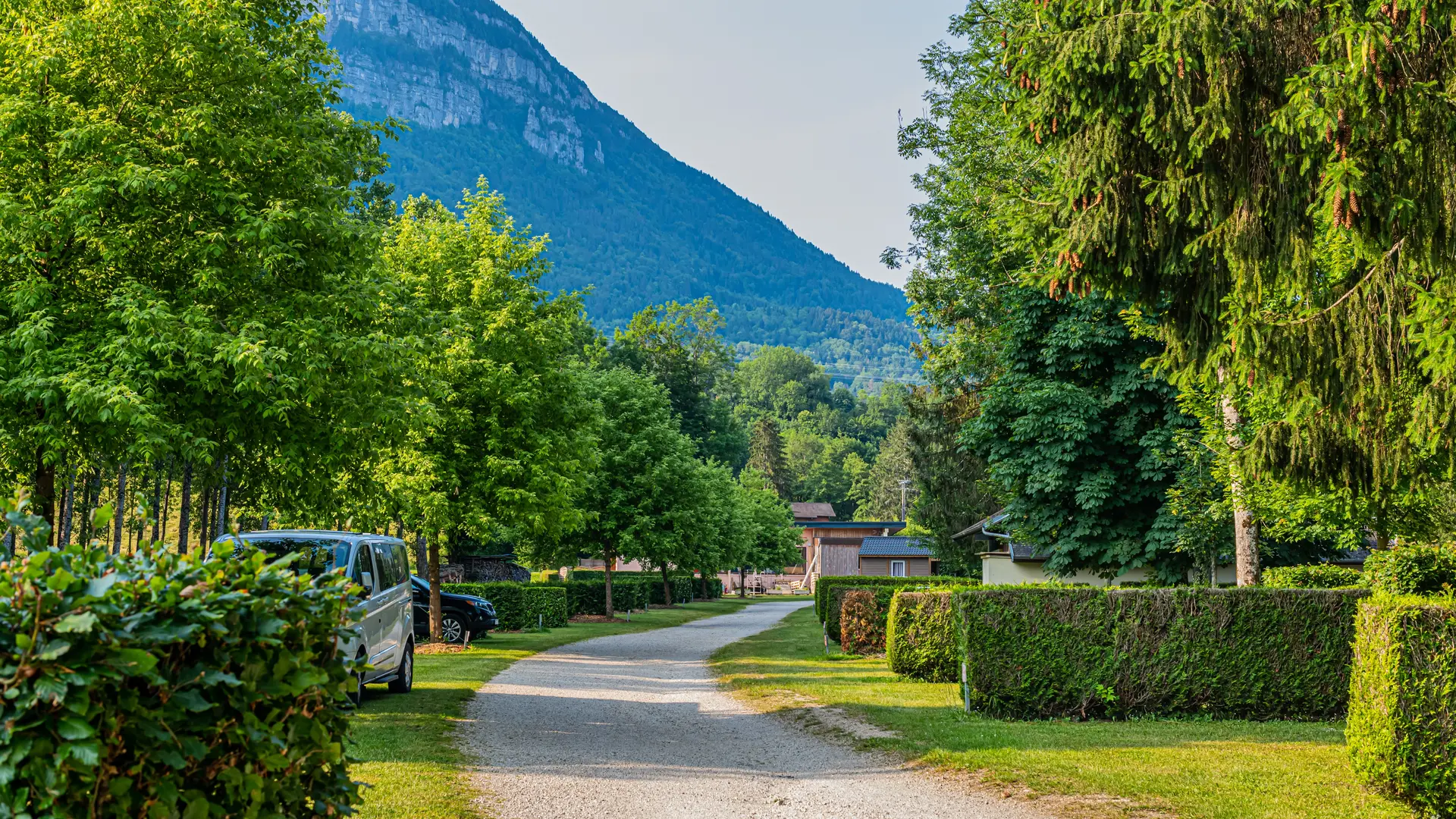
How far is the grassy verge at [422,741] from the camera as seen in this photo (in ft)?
25.1

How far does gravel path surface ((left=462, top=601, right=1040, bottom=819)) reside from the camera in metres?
Answer: 7.89

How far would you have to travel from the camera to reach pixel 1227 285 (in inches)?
355

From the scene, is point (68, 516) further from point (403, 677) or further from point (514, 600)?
point (403, 677)

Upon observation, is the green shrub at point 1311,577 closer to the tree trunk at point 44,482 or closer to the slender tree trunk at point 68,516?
the tree trunk at point 44,482

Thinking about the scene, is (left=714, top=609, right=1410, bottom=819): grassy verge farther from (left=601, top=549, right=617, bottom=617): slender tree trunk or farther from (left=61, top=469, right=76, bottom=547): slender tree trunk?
(left=601, top=549, right=617, bottom=617): slender tree trunk

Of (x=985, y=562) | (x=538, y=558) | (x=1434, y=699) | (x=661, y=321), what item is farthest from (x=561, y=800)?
(x=661, y=321)

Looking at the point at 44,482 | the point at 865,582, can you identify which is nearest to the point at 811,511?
the point at 865,582

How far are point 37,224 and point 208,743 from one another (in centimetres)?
902

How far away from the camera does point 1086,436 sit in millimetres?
25422

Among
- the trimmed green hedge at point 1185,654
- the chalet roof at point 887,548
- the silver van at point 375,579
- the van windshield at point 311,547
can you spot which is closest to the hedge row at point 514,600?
the silver van at point 375,579

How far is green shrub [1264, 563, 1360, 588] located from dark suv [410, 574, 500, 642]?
16.4m

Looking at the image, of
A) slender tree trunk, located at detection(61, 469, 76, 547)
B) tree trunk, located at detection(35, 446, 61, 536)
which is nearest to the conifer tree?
slender tree trunk, located at detection(61, 469, 76, 547)

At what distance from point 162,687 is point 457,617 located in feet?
75.5

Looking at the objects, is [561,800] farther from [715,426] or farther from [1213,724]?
[715,426]
